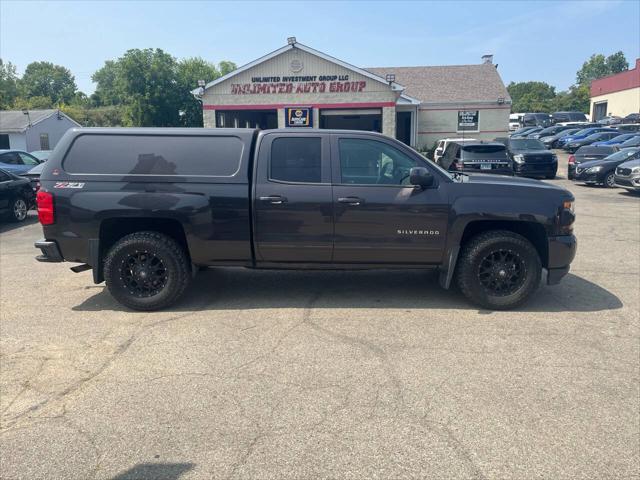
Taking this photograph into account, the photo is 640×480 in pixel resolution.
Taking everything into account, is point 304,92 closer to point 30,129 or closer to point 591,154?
point 591,154

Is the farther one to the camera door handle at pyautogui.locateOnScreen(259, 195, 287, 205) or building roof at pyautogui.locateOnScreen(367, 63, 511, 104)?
building roof at pyautogui.locateOnScreen(367, 63, 511, 104)

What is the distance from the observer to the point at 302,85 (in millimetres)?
28609

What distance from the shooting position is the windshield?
22031mm

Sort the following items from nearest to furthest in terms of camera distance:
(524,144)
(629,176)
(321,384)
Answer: (321,384)
(629,176)
(524,144)

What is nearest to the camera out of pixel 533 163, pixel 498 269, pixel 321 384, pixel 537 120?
pixel 321 384

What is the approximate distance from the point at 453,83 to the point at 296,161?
32.6 meters

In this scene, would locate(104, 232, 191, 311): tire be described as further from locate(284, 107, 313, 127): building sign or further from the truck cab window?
locate(284, 107, 313, 127): building sign

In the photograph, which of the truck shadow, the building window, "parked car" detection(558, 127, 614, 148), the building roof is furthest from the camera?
the building window

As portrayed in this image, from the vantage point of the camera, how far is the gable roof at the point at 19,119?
43319mm

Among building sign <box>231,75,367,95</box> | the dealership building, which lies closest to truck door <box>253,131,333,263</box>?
the dealership building

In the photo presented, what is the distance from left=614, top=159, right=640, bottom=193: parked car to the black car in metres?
17.2

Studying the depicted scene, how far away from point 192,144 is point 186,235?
989 mm

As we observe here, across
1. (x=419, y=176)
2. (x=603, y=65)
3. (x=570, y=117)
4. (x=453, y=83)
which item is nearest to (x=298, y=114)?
(x=453, y=83)

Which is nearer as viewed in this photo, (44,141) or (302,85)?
(302,85)
